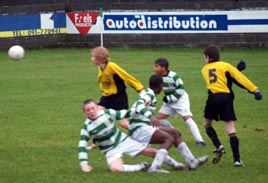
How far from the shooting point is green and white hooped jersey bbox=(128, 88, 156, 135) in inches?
413

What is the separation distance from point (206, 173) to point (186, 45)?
20.7 metres

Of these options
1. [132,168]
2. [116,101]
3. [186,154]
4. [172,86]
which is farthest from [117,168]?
[172,86]

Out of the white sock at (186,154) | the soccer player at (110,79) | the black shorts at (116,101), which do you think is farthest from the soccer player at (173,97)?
the white sock at (186,154)

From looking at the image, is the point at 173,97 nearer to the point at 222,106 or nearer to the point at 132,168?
the point at 222,106

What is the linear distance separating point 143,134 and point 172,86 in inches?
100

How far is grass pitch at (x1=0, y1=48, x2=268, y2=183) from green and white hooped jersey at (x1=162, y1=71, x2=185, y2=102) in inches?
32.3

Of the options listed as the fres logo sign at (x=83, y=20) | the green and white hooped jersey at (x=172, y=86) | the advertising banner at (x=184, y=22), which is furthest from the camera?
the fres logo sign at (x=83, y=20)

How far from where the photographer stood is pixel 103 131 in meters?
10.5

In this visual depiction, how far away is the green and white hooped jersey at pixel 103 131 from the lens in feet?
34.3

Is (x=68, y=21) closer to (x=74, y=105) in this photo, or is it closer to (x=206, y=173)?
(x=74, y=105)

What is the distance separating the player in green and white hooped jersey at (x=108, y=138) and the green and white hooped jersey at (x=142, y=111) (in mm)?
137

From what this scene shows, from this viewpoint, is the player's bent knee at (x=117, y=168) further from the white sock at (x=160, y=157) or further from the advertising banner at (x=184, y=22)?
the advertising banner at (x=184, y=22)

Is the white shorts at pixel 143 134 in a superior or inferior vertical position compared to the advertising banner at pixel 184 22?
superior

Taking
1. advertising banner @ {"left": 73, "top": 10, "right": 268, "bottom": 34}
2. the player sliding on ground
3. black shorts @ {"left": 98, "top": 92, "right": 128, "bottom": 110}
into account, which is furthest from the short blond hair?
advertising banner @ {"left": 73, "top": 10, "right": 268, "bottom": 34}
